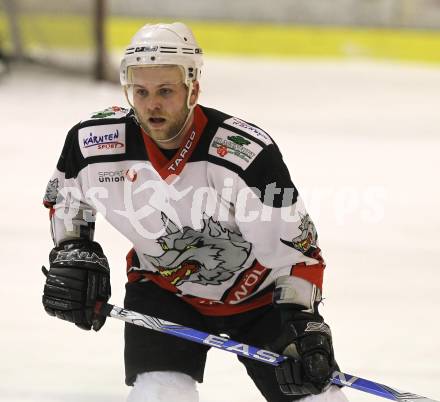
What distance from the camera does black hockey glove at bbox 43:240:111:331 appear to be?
2.26 m

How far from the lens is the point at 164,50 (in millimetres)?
2162

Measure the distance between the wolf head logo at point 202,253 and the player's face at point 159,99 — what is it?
0.74ft

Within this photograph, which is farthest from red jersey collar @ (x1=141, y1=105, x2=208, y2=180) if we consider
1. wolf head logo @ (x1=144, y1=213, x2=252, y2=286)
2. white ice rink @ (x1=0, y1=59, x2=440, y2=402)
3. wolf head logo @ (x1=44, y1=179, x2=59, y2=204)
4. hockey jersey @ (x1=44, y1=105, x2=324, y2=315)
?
white ice rink @ (x1=0, y1=59, x2=440, y2=402)

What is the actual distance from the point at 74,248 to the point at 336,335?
1159 mm

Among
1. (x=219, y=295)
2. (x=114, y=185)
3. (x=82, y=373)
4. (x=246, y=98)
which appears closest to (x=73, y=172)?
(x=114, y=185)

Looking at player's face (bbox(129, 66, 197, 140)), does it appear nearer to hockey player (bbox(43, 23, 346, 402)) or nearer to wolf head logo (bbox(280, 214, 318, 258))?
hockey player (bbox(43, 23, 346, 402))

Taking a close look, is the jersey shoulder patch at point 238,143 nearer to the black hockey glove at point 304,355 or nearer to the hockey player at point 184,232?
the hockey player at point 184,232

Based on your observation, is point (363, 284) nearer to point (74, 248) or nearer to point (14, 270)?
point (14, 270)

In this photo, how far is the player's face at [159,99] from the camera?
2135 mm

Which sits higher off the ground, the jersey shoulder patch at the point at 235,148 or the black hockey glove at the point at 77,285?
the jersey shoulder patch at the point at 235,148

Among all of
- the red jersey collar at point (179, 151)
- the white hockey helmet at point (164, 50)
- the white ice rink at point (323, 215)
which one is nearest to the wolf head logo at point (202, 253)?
the red jersey collar at point (179, 151)

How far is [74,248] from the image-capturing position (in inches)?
92.4

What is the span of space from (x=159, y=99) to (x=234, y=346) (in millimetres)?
572

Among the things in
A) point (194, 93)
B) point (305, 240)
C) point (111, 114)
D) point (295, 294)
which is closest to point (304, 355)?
point (295, 294)
